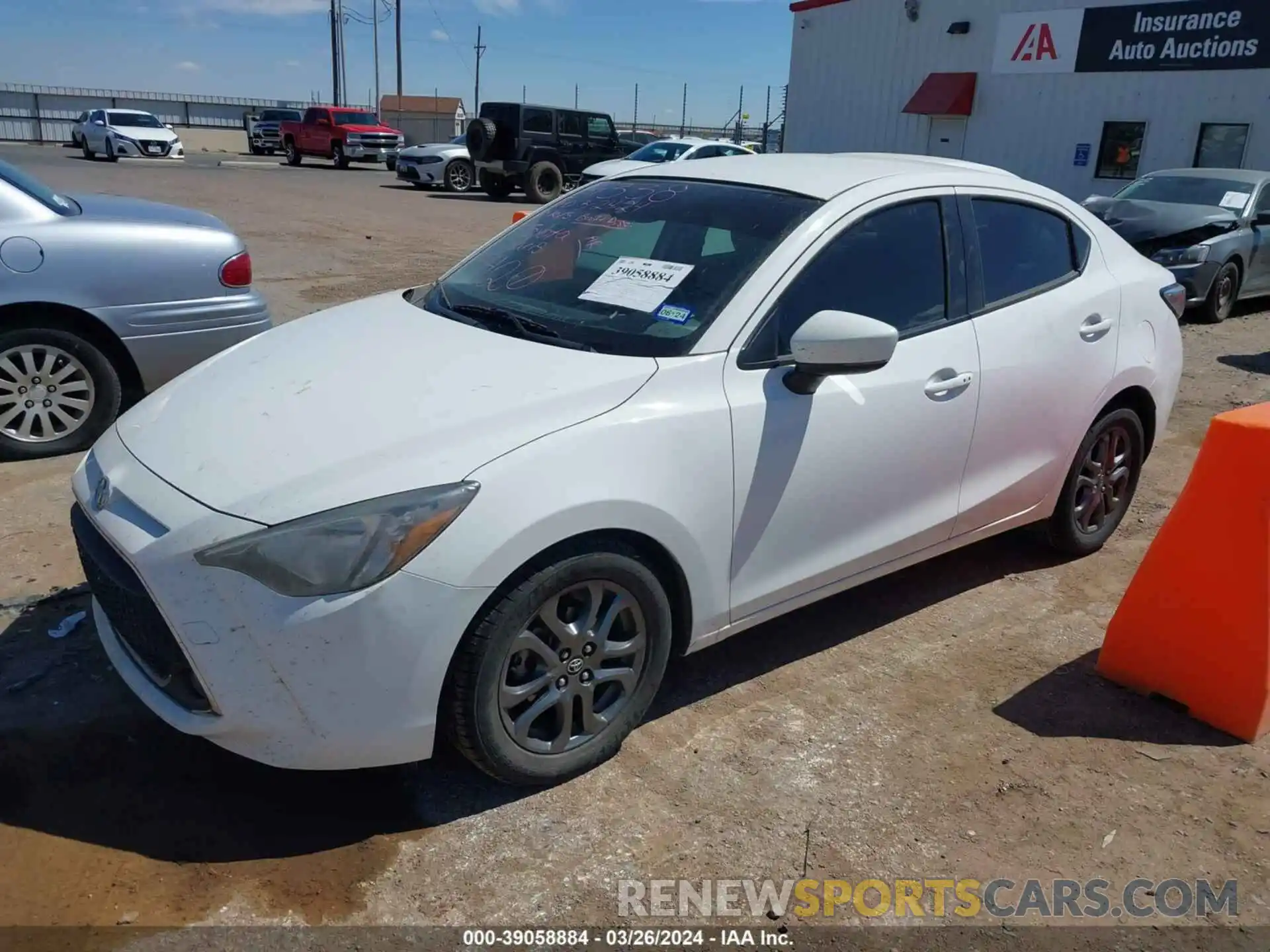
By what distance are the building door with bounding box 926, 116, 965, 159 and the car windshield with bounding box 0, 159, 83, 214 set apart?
63.0 ft

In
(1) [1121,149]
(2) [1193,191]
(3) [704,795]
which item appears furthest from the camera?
(1) [1121,149]

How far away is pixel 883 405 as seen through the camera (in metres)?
3.25

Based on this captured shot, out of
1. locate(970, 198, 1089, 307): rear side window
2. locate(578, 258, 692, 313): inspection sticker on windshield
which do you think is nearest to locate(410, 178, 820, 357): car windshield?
locate(578, 258, 692, 313): inspection sticker on windshield

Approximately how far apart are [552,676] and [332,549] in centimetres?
72

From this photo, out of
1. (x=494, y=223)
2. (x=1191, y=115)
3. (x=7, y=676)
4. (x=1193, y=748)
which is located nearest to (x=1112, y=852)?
(x=1193, y=748)

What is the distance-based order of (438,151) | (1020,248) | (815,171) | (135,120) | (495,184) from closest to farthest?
(815,171) → (1020,248) → (495,184) → (438,151) → (135,120)

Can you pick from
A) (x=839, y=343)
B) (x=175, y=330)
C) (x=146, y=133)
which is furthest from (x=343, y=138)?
(x=839, y=343)

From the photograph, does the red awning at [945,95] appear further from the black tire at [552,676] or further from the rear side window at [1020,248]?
the black tire at [552,676]

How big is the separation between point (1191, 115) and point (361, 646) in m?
19.6

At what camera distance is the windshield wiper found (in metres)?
3.06

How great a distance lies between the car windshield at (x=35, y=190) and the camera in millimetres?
5113

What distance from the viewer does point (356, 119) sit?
1355 inches

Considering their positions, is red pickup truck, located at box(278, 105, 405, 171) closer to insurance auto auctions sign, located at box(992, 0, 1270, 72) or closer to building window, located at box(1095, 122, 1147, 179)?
A: insurance auto auctions sign, located at box(992, 0, 1270, 72)

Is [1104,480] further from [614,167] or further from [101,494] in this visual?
[614,167]
